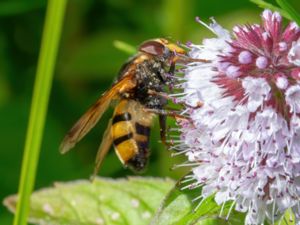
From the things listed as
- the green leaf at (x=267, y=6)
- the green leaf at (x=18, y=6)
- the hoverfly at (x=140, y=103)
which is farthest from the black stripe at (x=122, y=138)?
the green leaf at (x=18, y=6)

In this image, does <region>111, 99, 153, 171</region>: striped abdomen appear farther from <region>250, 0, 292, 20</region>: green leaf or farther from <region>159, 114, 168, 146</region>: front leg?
<region>250, 0, 292, 20</region>: green leaf

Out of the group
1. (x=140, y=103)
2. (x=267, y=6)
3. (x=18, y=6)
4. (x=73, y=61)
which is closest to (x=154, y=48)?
(x=140, y=103)

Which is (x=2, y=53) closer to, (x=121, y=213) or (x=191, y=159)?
(x=121, y=213)

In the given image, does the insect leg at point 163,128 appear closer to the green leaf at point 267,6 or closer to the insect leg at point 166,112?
the insect leg at point 166,112

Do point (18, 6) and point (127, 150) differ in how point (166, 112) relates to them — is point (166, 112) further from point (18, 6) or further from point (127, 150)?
point (18, 6)

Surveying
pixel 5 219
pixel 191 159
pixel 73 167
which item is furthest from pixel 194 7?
pixel 191 159

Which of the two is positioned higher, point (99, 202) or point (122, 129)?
point (122, 129)

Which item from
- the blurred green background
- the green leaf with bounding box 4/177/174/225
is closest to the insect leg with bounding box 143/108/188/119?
the green leaf with bounding box 4/177/174/225
